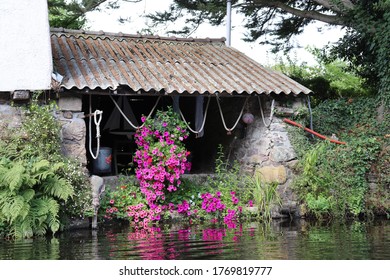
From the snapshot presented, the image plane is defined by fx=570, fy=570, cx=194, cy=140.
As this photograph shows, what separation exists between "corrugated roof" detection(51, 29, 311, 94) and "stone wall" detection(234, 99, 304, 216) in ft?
2.08

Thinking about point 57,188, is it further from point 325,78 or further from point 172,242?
point 325,78

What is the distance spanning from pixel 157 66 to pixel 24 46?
286cm

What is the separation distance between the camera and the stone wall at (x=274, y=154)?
418 inches

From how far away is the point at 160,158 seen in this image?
9.84 meters

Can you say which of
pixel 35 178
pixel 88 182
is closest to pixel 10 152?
pixel 35 178

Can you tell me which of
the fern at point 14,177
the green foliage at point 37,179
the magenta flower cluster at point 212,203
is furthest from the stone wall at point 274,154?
the fern at point 14,177

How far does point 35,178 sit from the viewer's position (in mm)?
8383

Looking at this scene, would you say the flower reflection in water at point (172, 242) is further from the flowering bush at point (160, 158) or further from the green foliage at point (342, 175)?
the green foliage at point (342, 175)

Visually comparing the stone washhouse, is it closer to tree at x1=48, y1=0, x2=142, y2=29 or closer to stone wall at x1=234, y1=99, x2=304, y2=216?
stone wall at x1=234, y1=99, x2=304, y2=216

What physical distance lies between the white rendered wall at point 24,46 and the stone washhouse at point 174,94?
0.27 metres

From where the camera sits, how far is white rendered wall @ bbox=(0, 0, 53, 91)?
30.5 ft

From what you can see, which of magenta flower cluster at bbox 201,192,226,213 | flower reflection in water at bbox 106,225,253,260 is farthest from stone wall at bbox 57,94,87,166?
magenta flower cluster at bbox 201,192,226,213

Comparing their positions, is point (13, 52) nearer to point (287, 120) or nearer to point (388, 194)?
point (287, 120)

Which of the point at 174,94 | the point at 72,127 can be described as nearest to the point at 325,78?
the point at 174,94
